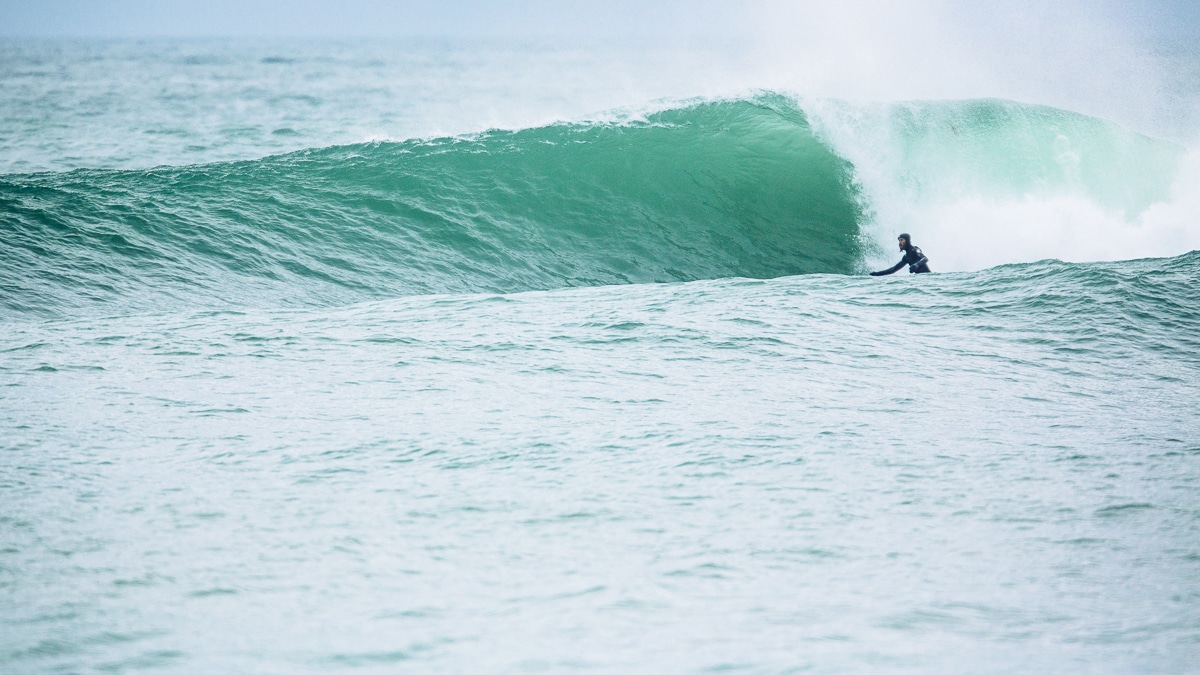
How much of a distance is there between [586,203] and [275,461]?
32.3 feet

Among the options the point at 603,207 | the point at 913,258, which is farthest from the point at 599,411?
the point at 603,207

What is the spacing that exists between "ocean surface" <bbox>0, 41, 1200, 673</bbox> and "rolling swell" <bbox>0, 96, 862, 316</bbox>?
67 millimetres

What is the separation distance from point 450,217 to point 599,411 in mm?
7960

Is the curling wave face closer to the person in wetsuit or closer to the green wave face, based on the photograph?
the green wave face

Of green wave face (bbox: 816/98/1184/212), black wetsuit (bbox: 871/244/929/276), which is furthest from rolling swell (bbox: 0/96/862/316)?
black wetsuit (bbox: 871/244/929/276)

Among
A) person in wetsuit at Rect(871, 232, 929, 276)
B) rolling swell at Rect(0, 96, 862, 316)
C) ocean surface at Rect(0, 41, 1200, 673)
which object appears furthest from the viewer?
person in wetsuit at Rect(871, 232, 929, 276)

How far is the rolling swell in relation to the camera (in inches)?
475

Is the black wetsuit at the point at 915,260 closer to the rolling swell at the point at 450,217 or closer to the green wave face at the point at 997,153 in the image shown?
the rolling swell at the point at 450,217

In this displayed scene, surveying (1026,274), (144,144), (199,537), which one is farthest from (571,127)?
(144,144)

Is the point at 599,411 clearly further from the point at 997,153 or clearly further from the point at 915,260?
the point at 997,153

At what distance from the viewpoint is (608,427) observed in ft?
23.7

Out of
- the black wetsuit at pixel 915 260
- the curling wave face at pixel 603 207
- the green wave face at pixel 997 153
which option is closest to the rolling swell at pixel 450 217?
the curling wave face at pixel 603 207

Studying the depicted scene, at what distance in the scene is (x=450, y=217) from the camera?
1491cm

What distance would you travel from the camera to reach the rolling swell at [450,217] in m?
12.1
